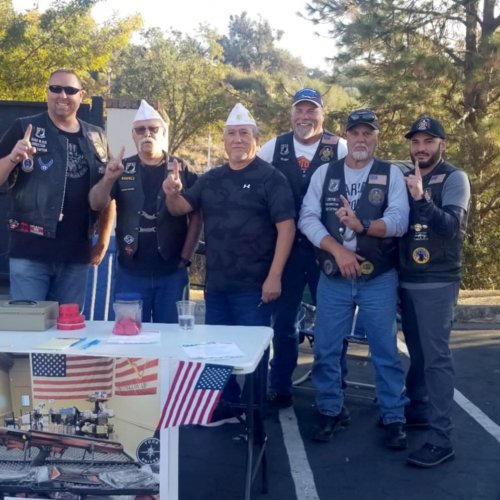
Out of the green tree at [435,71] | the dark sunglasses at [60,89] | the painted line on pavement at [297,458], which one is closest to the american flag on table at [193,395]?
the painted line on pavement at [297,458]

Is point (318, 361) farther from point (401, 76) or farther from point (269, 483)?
point (401, 76)

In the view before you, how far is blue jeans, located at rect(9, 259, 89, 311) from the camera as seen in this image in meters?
4.36

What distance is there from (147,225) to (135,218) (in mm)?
81

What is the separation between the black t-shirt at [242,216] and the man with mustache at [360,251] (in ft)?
0.75

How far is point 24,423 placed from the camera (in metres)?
3.21

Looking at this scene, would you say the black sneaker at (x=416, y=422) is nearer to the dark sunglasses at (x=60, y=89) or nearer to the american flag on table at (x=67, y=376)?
the american flag on table at (x=67, y=376)

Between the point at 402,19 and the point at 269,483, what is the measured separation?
896 cm

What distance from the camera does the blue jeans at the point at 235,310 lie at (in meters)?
4.51

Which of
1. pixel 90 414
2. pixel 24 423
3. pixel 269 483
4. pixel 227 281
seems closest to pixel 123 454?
pixel 90 414

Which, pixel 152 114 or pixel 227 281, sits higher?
pixel 152 114

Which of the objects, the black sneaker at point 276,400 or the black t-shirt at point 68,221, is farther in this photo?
the black sneaker at point 276,400

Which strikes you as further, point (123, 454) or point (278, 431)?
point (278, 431)

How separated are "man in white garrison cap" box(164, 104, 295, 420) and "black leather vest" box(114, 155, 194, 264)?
0.30ft

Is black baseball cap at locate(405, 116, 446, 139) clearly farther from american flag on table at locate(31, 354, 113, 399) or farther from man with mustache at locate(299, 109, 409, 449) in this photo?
american flag on table at locate(31, 354, 113, 399)
